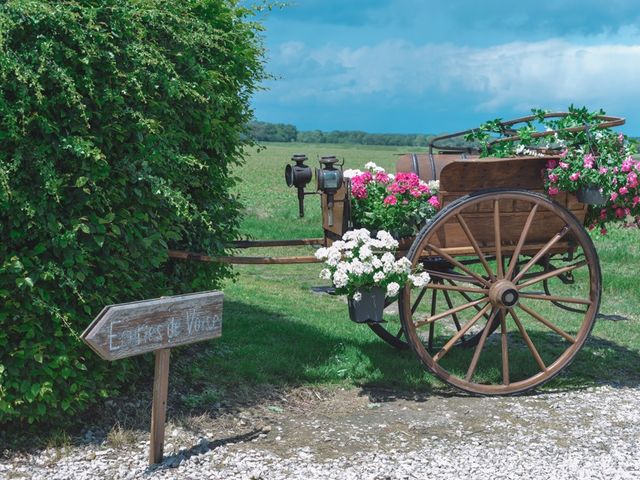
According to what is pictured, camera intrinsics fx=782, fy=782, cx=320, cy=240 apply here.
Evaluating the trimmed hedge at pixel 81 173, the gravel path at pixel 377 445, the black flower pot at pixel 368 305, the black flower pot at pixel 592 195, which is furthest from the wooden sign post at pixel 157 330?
the black flower pot at pixel 592 195

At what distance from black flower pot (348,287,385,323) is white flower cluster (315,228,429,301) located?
0.06m

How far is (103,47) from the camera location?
4609mm

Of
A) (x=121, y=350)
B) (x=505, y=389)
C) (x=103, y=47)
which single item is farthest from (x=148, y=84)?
(x=505, y=389)

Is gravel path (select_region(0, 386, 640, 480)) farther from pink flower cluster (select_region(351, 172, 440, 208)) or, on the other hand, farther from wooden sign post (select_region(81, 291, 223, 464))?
pink flower cluster (select_region(351, 172, 440, 208))

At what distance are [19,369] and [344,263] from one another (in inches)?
85.5

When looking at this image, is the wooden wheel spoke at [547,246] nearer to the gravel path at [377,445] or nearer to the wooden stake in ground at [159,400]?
the gravel path at [377,445]

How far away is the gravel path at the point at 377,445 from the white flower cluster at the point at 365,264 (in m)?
0.88

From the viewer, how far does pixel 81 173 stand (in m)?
4.53

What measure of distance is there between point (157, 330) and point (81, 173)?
3.39 ft

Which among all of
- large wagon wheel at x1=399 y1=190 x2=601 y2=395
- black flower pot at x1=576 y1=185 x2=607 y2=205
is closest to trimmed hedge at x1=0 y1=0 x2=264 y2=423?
large wagon wheel at x1=399 y1=190 x2=601 y2=395

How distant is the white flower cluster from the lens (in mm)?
5312

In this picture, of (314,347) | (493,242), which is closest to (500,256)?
(493,242)

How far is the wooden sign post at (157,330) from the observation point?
13.3ft

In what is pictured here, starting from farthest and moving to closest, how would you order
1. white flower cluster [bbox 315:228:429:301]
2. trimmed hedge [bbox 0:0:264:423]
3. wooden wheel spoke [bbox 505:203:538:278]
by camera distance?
wooden wheel spoke [bbox 505:203:538:278] → white flower cluster [bbox 315:228:429:301] → trimmed hedge [bbox 0:0:264:423]
